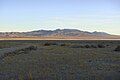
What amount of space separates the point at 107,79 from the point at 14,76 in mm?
4920

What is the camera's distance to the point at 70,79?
15961 millimetres

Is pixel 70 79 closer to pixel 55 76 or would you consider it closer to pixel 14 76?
pixel 55 76

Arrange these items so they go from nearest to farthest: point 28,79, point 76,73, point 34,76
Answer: point 28,79, point 34,76, point 76,73

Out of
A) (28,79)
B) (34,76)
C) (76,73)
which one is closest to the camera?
(28,79)

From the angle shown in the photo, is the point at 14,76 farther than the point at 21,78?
Yes

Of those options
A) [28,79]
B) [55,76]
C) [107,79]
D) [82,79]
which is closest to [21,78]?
[28,79]

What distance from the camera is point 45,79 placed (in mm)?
15914

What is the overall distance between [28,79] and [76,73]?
12.0 ft

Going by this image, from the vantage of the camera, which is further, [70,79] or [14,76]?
[14,76]

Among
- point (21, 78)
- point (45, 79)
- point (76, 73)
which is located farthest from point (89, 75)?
point (21, 78)

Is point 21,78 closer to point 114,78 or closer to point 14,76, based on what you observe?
point 14,76

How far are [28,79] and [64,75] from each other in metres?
2.46

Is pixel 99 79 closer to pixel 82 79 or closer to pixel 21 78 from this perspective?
pixel 82 79

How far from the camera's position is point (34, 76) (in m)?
16.7
